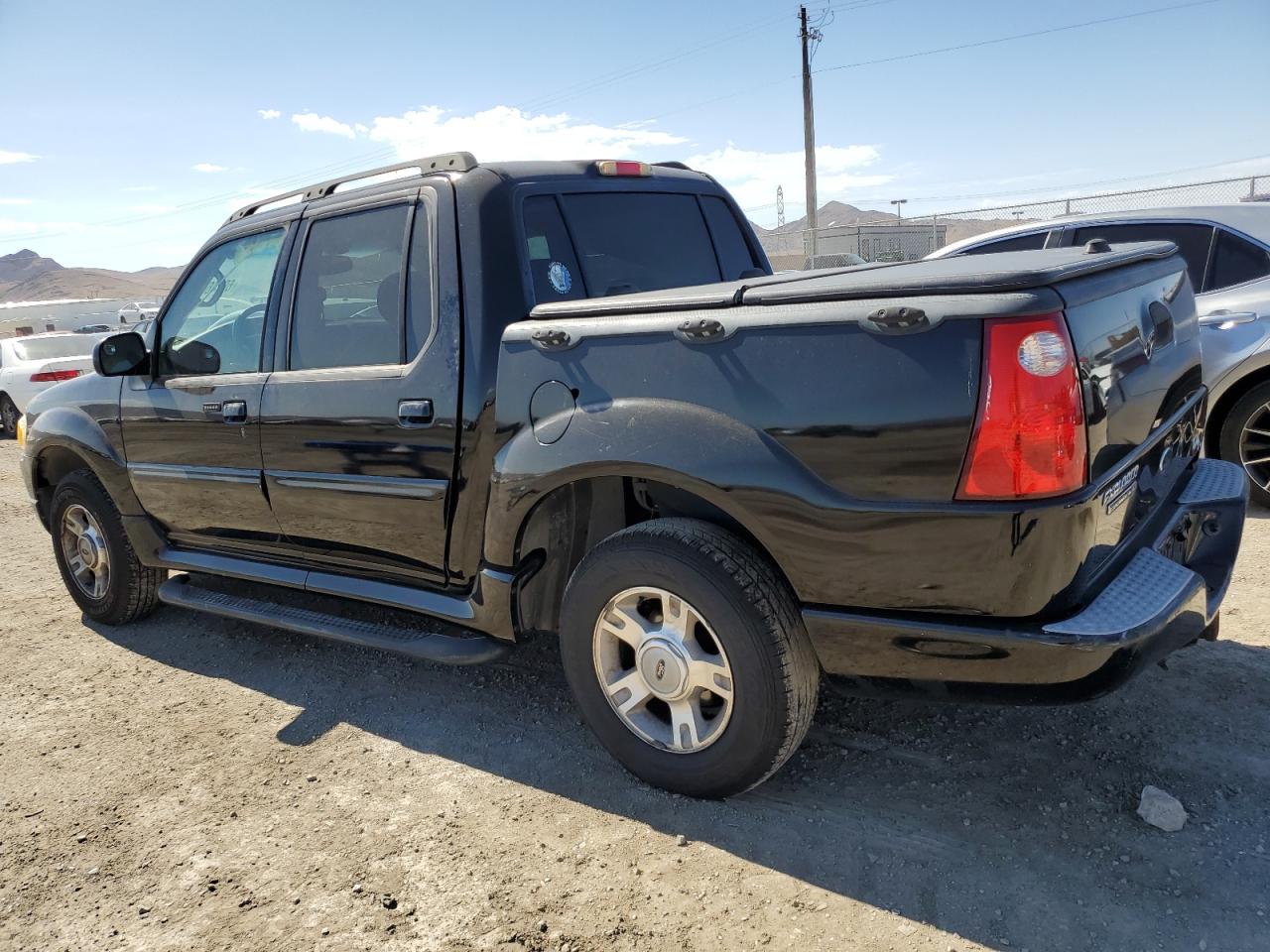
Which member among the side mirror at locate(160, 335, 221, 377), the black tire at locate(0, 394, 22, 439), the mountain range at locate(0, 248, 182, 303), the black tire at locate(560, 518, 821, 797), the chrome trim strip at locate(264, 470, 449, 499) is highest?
the mountain range at locate(0, 248, 182, 303)

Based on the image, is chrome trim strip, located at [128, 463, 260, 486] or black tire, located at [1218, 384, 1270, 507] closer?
chrome trim strip, located at [128, 463, 260, 486]

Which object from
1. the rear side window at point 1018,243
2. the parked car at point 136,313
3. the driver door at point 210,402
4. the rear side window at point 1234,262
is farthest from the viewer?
the parked car at point 136,313

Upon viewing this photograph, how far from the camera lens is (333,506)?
143 inches

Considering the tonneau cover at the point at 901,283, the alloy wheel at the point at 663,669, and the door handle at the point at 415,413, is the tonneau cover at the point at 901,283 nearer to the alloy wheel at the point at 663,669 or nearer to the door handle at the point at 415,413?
the door handle at the point at 415,413

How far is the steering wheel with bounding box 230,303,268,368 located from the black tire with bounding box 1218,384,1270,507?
5.11 metres

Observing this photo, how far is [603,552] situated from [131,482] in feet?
9.33

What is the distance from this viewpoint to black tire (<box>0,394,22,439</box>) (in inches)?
549

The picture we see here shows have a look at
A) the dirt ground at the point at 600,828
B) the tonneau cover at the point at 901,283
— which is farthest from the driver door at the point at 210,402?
the tonneau cover at the point at 901,283

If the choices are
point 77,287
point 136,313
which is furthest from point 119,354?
point 77,287

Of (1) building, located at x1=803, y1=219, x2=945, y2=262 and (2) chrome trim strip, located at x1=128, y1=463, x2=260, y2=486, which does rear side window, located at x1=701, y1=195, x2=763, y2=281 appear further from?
(1) building, located at x1=803, y1=219, x2=945, y2=262

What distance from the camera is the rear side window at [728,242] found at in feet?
13.6

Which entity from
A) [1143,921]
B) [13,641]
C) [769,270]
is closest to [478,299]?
[769,270]

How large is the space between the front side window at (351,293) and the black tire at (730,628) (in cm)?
119

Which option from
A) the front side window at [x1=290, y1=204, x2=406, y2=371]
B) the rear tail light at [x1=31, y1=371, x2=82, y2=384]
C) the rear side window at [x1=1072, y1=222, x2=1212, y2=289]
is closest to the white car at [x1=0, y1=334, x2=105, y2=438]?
the rear tail light at [x1=31, y1=371, x2=82, y2=384]
